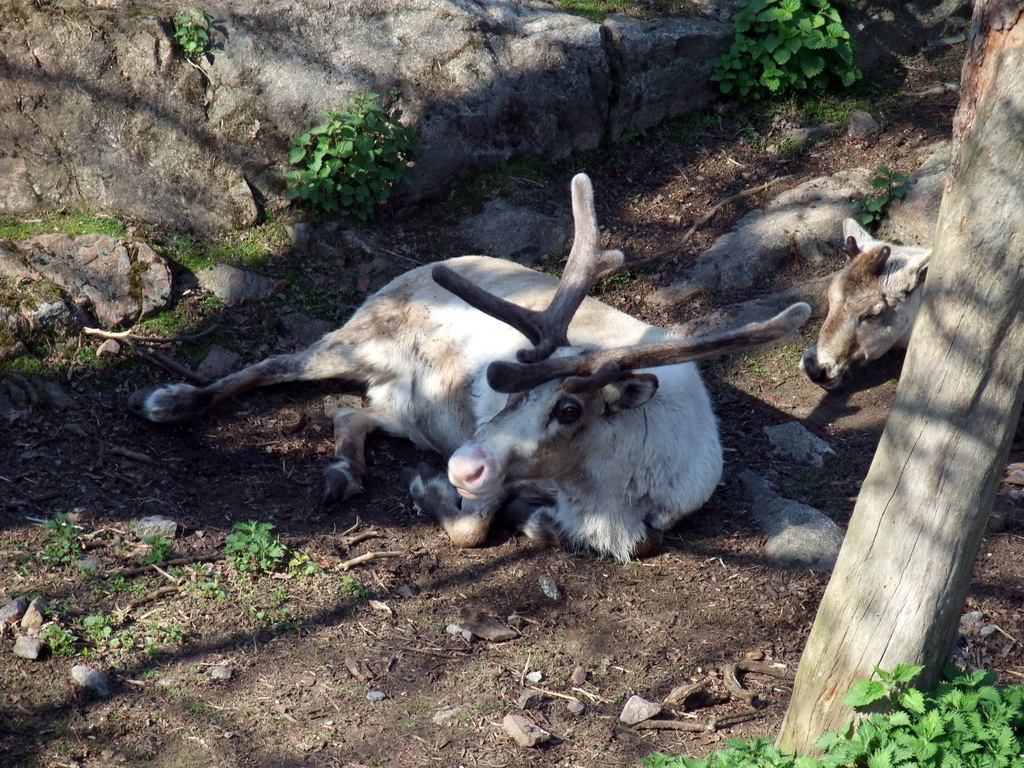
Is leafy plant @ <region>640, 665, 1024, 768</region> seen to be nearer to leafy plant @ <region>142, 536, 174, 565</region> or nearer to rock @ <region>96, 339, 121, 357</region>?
leafy plant @ <region>142, 536, 174, 565</region>

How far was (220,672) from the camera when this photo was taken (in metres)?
3.61

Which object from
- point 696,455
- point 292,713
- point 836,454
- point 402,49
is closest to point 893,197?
point 836,454

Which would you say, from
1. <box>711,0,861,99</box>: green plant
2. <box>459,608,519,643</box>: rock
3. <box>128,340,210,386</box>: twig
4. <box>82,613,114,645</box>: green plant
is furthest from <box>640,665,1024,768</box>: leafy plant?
<box>711,0,861,99</box>: green plant

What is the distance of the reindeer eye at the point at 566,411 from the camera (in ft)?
14.5

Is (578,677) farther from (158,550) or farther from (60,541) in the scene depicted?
(60,541)

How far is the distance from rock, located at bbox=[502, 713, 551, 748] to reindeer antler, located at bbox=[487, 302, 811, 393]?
1.45m

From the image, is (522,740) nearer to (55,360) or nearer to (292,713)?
(292,713)

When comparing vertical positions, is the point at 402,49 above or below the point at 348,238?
above

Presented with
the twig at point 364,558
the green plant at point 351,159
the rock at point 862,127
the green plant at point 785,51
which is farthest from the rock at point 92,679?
the rock at point 862,127

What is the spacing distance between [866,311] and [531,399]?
2.82 metres

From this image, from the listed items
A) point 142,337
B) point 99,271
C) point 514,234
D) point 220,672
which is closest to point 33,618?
point 220,672

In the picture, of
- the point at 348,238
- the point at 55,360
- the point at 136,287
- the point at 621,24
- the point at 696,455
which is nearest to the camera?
the point at 696,455

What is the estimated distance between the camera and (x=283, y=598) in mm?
4059

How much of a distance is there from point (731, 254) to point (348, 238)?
2.76 m
